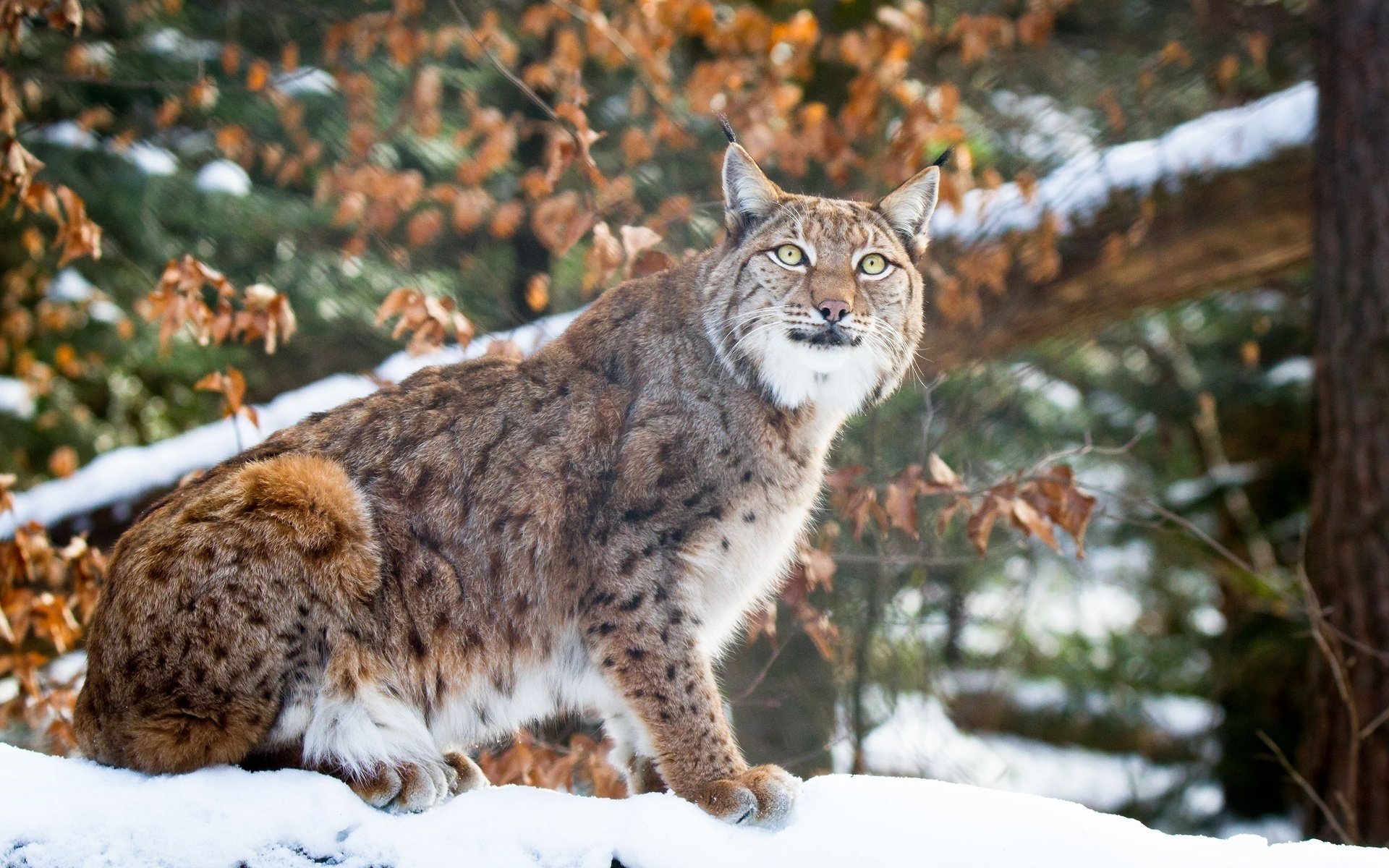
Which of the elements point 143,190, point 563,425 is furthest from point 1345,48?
point 143,190

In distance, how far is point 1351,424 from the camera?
6230 millimetres

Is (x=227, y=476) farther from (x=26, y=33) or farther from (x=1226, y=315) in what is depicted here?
(x=1226, y=315)

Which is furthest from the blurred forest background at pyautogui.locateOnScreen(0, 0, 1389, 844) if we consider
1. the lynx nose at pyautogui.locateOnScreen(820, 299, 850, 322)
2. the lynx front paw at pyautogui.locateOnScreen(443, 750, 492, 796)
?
the lynx front paw at pyautogui.locateOnScreen(443, 750, 492, 796)

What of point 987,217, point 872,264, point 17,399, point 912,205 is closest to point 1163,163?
point 987,217

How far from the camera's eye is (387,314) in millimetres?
5414

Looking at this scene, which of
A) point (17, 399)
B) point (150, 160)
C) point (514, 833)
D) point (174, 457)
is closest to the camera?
point (514, 833)

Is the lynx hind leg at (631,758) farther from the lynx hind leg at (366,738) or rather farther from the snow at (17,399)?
the snow at (17,399)

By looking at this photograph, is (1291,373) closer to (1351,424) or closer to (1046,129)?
(1046,129)

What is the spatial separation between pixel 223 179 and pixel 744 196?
5.96 m

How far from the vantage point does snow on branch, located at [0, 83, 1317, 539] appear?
249 inches

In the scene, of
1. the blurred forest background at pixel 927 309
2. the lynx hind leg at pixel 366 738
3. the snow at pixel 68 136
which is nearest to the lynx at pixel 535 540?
the lynx hind leg at pixel 366 738

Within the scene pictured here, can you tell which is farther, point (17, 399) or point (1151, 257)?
point (17, 399)

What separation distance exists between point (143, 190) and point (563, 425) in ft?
19.8

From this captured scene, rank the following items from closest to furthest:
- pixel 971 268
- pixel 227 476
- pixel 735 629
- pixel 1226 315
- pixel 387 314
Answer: pixel 227 476 → pixel 735 629 → pixel 387 314 → pixel 971 268 → pixel 1226 315
